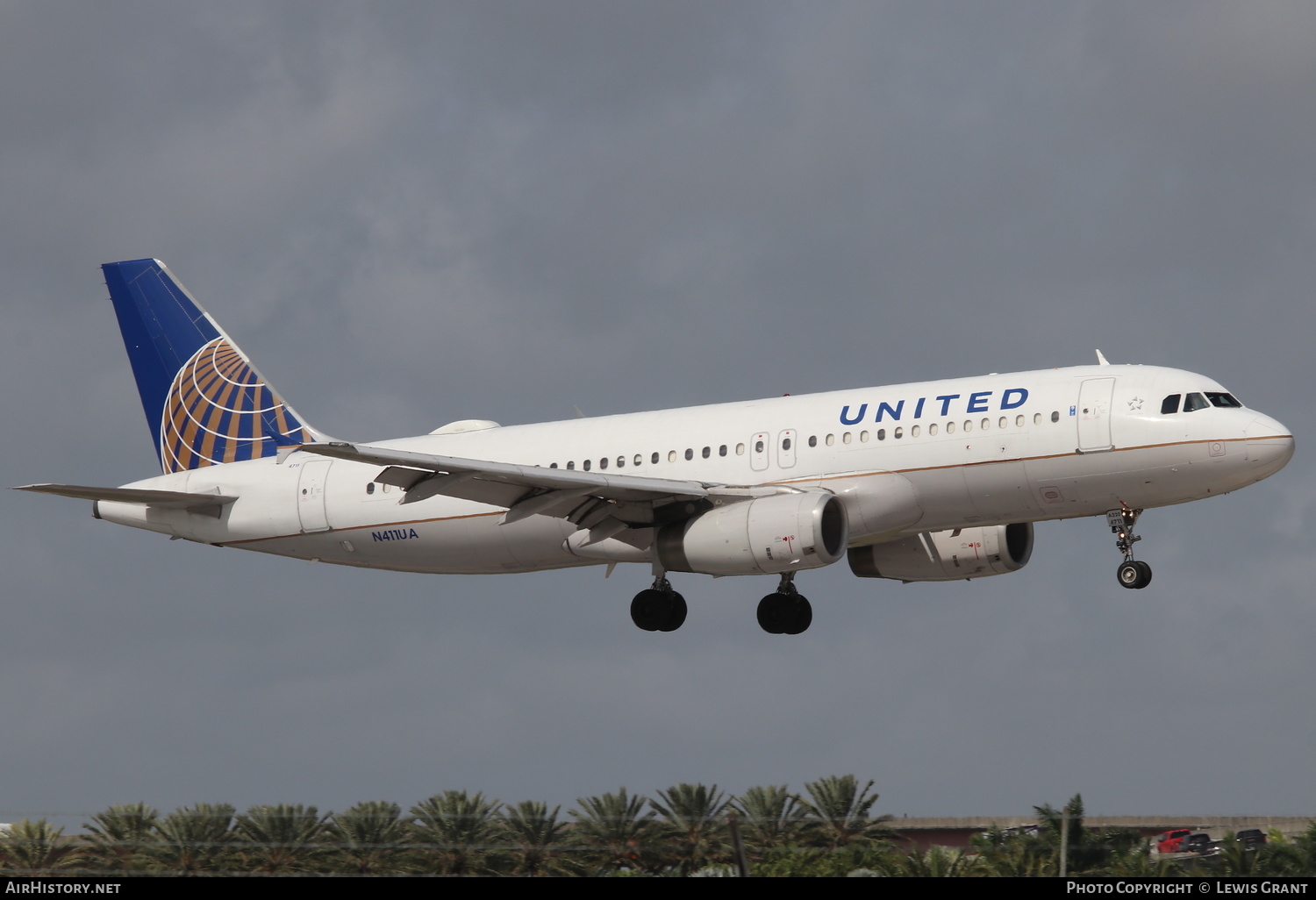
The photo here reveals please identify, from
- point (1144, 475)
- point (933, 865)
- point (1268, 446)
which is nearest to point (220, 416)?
point (1144, 475)

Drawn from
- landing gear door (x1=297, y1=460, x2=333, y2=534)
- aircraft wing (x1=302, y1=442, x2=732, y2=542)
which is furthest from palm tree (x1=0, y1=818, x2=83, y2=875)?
landing gear door (x1=297, y1=460, x2=333, y2=534)

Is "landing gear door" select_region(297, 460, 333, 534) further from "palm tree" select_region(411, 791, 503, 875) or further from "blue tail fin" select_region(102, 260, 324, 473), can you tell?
"palm tree" select_region(411, 791, 503, 875)

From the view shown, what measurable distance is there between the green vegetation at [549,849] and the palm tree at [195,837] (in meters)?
0.03

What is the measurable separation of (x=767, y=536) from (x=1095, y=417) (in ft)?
23.7

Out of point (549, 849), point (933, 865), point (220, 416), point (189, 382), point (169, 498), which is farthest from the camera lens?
point (189, 382)

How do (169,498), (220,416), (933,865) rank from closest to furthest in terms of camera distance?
(933,865) → (169,498) → (220,416)

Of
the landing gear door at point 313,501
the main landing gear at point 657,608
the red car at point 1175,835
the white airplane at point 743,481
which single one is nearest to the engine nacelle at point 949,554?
the white airplane at point 743,481

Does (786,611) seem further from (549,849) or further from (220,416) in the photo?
(549,849)

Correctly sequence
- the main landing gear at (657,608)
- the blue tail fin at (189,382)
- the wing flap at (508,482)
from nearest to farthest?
the wing flap at (508,482)
the main landing gear at (657,608)
the blue tail fin at (189,382)

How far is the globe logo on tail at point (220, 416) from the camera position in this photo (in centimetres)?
4500

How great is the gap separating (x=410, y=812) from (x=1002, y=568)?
24.8 metres

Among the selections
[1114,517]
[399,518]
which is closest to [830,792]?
[1114,517]

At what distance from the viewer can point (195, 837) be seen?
20.0 m

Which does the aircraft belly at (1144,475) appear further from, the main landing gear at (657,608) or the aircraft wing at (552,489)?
the main landing gear at (657,608)
